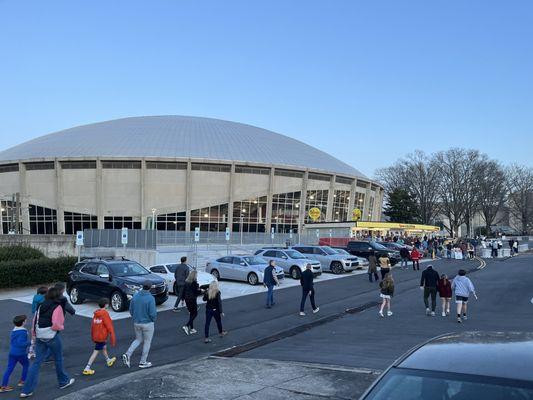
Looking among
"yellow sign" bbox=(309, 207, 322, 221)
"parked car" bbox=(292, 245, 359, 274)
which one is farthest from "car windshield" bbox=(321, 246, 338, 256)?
"yellow sign" bbox=(309, 207, 322, 221)

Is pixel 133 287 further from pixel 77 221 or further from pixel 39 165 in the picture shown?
pixel 39 165

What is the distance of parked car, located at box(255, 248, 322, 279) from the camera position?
25656 millimetres

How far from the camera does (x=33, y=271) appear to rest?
23.8 metres

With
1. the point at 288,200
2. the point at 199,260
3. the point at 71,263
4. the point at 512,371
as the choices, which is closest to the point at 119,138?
the point at 288,200

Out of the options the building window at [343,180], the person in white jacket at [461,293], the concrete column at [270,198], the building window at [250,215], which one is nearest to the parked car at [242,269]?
the person in white jacket at [461,293]

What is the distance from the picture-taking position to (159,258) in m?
30.9

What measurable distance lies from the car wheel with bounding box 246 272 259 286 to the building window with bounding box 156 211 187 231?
130 feet

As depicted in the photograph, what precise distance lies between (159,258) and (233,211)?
109 feet

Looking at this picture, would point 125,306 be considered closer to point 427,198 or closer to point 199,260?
point 199,260

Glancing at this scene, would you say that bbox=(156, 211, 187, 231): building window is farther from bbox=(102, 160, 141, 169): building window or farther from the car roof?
the car roof

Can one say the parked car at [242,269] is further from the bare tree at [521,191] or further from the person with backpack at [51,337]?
the bare tree at [521,191]

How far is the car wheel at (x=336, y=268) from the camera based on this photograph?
28.6 m

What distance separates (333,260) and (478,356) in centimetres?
2574

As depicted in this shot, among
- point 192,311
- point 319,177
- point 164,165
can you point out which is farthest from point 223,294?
point 319,177
